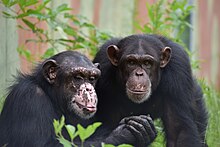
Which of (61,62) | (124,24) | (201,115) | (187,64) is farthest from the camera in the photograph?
(124,24)

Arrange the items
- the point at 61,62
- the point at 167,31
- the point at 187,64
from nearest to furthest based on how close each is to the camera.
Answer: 1. the point at 61,62
2. the point at 187,64
3. the point at 167,31

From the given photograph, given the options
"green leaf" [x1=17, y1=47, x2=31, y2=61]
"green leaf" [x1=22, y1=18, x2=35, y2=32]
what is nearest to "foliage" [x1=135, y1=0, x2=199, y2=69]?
"green leaf" [x1=17, y1=47, x2=31, y2=61]

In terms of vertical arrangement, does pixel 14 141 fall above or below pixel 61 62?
below

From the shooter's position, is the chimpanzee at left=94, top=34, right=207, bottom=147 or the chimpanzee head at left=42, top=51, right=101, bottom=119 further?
the chimpanzee at left=94, top=34, right=207, bottom=147

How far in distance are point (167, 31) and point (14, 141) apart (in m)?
4.88

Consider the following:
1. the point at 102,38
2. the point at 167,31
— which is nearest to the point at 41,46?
the point at 102,38

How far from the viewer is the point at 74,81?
905cm

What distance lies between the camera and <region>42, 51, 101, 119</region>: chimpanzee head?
886 centimetres

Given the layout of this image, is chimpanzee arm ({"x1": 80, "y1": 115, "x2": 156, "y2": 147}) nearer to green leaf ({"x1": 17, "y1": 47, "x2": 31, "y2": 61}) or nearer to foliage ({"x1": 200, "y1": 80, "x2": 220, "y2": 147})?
foliage ({"x1": 200, "y1": 80, "x2": 220, "y2": 147})

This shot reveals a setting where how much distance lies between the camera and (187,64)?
9.88 meters

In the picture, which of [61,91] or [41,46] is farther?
[41,46]

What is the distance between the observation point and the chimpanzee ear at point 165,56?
9709 millimetres

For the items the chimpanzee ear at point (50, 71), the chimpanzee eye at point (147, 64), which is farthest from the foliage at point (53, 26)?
the chimpanzee eye at point (147, 64)

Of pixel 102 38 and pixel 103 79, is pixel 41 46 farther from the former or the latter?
pixel 103 79
